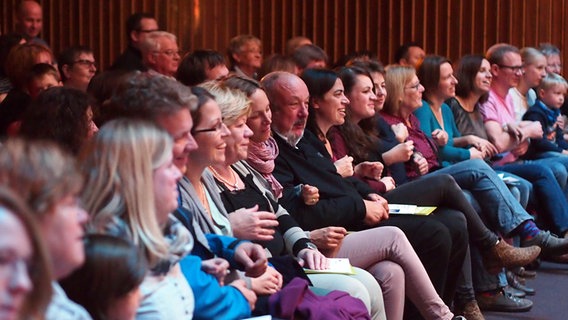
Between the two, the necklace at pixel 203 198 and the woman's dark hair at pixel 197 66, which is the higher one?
the woman's dark hair at pixel 197 66

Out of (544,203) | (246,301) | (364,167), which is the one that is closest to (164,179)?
(246,301)

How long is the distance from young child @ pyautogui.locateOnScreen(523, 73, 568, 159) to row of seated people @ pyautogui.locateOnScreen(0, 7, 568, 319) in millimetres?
100

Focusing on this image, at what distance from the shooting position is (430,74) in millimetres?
6516

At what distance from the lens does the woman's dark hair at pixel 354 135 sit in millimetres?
5215

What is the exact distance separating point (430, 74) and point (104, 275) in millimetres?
4719

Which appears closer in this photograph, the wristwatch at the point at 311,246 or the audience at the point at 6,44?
the wristwatch at the point at 311,246

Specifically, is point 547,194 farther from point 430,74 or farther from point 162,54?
point 162,54

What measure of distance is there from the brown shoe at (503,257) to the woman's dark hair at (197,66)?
1730 mm

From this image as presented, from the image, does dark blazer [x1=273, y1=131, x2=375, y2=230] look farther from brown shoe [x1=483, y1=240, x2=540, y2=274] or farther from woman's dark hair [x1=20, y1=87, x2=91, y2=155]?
woman's dark hair [x1=20, y1=87, x2=91, y2=155]

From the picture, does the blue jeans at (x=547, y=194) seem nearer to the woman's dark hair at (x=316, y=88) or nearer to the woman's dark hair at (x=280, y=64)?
the woman's dark hair at (x=280, y=64)

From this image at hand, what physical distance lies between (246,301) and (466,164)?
114 inches

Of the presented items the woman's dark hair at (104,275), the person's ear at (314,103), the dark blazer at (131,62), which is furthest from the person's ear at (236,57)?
the woman's dark hair at (104,275)

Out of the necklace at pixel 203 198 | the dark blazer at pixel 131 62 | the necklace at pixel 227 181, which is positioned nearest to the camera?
the necklace at pixel 203 198

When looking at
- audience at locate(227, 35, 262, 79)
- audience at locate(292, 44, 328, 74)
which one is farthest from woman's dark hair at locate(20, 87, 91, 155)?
audience at locate(227, 35, 262, 79)
